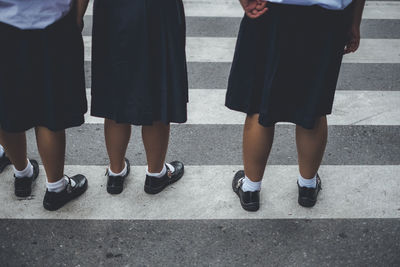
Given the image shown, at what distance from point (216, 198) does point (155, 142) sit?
0.52 metres

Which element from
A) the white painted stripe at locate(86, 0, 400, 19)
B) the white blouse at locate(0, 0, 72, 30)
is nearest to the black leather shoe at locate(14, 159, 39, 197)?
the white blouse at locate(0, 0, 72, 30)

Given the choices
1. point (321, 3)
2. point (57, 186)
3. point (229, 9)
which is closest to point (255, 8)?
point (321, 3)

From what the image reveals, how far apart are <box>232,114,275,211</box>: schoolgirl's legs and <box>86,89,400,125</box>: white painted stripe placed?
94 centimetres

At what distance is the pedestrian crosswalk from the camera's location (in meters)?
2.65

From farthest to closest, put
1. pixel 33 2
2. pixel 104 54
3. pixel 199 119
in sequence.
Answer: pixel 199 119 < pixel 104 54 < pixel 33 2

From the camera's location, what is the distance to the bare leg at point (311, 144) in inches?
96.9

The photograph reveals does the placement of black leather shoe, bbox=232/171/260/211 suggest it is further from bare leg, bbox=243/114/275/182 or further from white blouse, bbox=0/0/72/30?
white blouse, bbox=0/0/72/30

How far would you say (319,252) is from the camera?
2391mm

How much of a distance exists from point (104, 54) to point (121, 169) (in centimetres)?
77

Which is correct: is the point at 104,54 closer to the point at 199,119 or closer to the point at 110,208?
the point at 110,208

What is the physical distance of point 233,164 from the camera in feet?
10.2

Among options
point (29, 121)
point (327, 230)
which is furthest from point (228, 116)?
point (29, 121)

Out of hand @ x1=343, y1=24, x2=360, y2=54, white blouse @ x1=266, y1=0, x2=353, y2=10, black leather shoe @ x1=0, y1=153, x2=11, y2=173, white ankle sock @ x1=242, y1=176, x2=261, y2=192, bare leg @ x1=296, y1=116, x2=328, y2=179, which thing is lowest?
black leather shoe @ x1=0, y1=153, x2=11, y2=173

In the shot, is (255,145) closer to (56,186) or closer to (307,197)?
(307,197)
